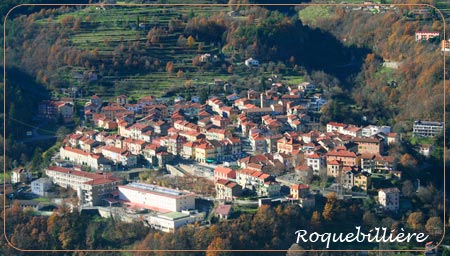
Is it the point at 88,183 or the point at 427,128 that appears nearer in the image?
the point at 88,183

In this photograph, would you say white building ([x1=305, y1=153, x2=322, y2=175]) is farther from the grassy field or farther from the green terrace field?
the green terrace field

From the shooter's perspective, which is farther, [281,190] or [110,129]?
[110,129]

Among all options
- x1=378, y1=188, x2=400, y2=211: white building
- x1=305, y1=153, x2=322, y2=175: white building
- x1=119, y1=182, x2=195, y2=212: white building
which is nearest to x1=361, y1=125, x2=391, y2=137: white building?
x1=305, y1=153, x2=322, y2=175: white building

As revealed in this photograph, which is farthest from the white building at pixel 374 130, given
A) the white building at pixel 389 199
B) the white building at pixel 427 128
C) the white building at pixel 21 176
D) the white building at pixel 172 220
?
the white building at pixel 21 176

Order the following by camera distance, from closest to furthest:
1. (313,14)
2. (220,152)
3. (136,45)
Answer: (220,152) < (136,45) < (313,14)

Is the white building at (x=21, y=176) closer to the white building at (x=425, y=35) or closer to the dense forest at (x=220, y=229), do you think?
the dense forest at (x=220, y=229)

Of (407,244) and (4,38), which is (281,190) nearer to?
(407,244)

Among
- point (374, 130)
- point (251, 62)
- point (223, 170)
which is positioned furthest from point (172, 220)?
point (251, 62)

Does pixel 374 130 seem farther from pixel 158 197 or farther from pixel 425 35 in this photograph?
pixel 158 197

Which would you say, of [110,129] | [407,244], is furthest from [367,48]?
[407,244]
